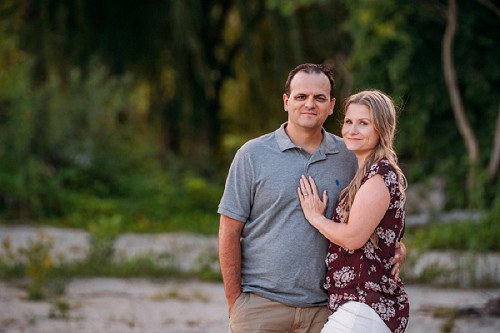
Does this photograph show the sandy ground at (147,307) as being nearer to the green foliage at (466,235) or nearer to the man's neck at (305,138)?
the green foliage at (466,235)

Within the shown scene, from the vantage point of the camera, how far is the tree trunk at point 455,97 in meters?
11.9

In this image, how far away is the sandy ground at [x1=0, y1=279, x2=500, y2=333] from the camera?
7.00 meters

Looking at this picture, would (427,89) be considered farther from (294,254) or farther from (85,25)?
(294,254)

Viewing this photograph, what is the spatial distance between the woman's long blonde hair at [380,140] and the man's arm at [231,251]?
1.35 feet

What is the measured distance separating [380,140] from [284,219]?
17.2 inches

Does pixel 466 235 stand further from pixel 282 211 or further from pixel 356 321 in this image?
pixel 356 321

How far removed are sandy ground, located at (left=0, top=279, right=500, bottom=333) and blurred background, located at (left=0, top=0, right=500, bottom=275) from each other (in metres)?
1.12

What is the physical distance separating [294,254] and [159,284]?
18.6 feet

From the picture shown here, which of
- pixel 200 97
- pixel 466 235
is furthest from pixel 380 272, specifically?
pixel 200 97

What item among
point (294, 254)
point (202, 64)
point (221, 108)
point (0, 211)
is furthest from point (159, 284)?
point (221, 108)

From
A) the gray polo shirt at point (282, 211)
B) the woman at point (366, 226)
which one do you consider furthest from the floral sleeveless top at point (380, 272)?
the gray polo shirt at point (282, 211)

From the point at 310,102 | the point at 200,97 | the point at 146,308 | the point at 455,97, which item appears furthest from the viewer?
the point at 200,97

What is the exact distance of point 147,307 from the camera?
7.90m

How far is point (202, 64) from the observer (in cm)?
1573
